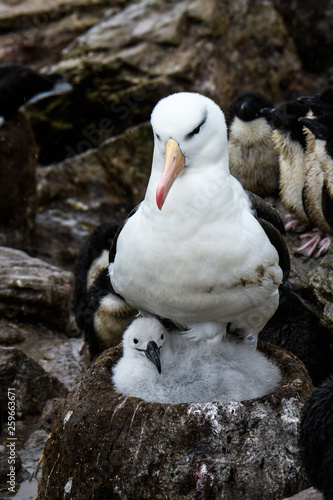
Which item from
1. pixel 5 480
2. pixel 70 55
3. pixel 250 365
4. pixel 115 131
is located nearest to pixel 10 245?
pixel 115 131

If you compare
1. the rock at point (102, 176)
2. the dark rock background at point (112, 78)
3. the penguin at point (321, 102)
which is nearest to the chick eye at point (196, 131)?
the penguin at point (321, 102)

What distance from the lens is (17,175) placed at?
891 centimetres

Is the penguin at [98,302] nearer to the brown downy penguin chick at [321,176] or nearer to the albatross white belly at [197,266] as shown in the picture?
the brown downy penguin chick at [321,176]

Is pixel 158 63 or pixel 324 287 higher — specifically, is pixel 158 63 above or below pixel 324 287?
below

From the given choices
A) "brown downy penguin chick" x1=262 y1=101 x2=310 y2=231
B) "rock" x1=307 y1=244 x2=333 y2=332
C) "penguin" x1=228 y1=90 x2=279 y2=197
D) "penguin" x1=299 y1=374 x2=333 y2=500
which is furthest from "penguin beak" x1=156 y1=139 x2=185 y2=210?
"penguin" x1=228 y1=90 x2=279 y2=197

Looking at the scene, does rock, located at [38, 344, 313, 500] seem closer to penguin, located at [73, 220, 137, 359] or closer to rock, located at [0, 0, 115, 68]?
penguin, located at [73, 220, 137, 359]

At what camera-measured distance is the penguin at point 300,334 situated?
5891 millimetres

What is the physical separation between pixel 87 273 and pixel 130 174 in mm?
3259

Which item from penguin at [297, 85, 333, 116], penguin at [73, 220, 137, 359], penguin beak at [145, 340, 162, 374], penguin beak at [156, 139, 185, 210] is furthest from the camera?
penguin at [73, 220, 137, 359]

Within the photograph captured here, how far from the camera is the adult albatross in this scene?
4113 mm

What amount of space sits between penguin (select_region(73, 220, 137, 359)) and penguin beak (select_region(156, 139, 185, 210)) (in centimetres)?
234

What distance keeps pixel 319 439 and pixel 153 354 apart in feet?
3.95

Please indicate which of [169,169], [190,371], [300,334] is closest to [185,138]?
[169,169]

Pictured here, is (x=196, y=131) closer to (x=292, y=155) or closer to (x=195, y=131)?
(x=195, y=131)
